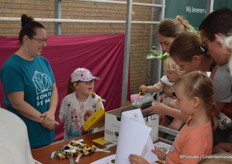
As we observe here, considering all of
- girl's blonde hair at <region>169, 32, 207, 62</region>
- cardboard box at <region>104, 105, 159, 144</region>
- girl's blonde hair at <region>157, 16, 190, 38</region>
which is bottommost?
cardboard box at <region>104, 105, 159, 144</region>

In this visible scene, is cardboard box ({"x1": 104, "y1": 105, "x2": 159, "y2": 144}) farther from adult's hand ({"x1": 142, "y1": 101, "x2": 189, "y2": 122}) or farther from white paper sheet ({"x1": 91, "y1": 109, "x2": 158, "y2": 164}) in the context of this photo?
white paper sheet ({"x1": 91, "y1": 109, "x2": 158, "y2": 164})

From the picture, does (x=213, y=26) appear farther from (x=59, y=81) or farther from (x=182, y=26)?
(x=59, y=81)

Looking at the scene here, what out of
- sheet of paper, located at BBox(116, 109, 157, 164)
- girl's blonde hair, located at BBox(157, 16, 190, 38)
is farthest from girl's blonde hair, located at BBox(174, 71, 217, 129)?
girl's blonde hair, located at BBox(157, 16, 190, 38)

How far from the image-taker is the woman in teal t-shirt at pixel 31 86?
2.08m

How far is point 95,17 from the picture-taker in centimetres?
575

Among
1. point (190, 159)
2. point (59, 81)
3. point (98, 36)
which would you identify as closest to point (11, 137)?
point (190, 159)

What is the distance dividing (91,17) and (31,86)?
379cm

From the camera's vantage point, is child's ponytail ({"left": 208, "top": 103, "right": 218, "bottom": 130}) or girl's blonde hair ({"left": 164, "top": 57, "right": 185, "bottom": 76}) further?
girl's blonde hair ({"left": 164, "top": 57, "right": 185, "bottom": 76})

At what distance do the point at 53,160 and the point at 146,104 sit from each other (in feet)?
2.43

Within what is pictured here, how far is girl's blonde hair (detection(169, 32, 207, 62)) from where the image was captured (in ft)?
5.59

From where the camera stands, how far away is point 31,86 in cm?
212

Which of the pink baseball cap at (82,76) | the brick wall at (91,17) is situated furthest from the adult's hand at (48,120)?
the brick wall at (91,17)

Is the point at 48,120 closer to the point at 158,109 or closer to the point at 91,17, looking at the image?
the point at 158,109

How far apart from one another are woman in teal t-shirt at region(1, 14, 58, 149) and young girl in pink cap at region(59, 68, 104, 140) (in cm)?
15
